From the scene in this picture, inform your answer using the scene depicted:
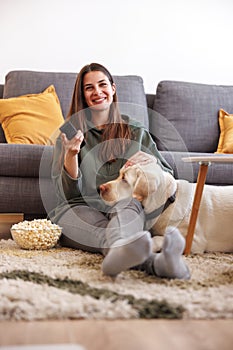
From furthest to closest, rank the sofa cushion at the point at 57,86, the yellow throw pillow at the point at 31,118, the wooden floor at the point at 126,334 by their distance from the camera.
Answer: the sofa cushion at the point at 57,86
the yellow throw pillow at the point at 31,118
the wooden floor at the point at 126,334

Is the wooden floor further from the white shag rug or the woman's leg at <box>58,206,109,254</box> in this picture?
A: the woman's leg at <box>58,206,109,254</box>

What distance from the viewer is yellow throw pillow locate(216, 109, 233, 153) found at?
311cm

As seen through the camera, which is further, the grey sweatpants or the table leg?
the table leg

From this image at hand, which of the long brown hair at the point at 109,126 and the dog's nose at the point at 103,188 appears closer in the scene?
the dog's nose at the point at 103,188

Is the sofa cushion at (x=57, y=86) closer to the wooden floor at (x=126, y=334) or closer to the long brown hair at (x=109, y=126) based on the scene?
the long brown hair at (x=109, y=126)

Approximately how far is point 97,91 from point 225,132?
4.24 ft

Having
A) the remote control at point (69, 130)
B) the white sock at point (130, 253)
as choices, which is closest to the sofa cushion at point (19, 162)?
the remote control at point (69, 130)

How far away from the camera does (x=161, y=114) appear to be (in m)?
3.35

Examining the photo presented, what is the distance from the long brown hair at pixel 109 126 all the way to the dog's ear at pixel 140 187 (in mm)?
199

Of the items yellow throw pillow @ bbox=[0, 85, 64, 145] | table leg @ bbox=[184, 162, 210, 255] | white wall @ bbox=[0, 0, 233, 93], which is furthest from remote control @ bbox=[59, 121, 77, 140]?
white wall @ bbox=[0, 0, 233, 93]

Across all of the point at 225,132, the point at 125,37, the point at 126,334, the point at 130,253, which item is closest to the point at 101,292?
the point at 130,253

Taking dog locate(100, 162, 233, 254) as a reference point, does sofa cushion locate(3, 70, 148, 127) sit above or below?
above

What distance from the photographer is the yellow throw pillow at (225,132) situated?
3107 mm

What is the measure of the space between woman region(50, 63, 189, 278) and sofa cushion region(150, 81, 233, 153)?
1.03 m
